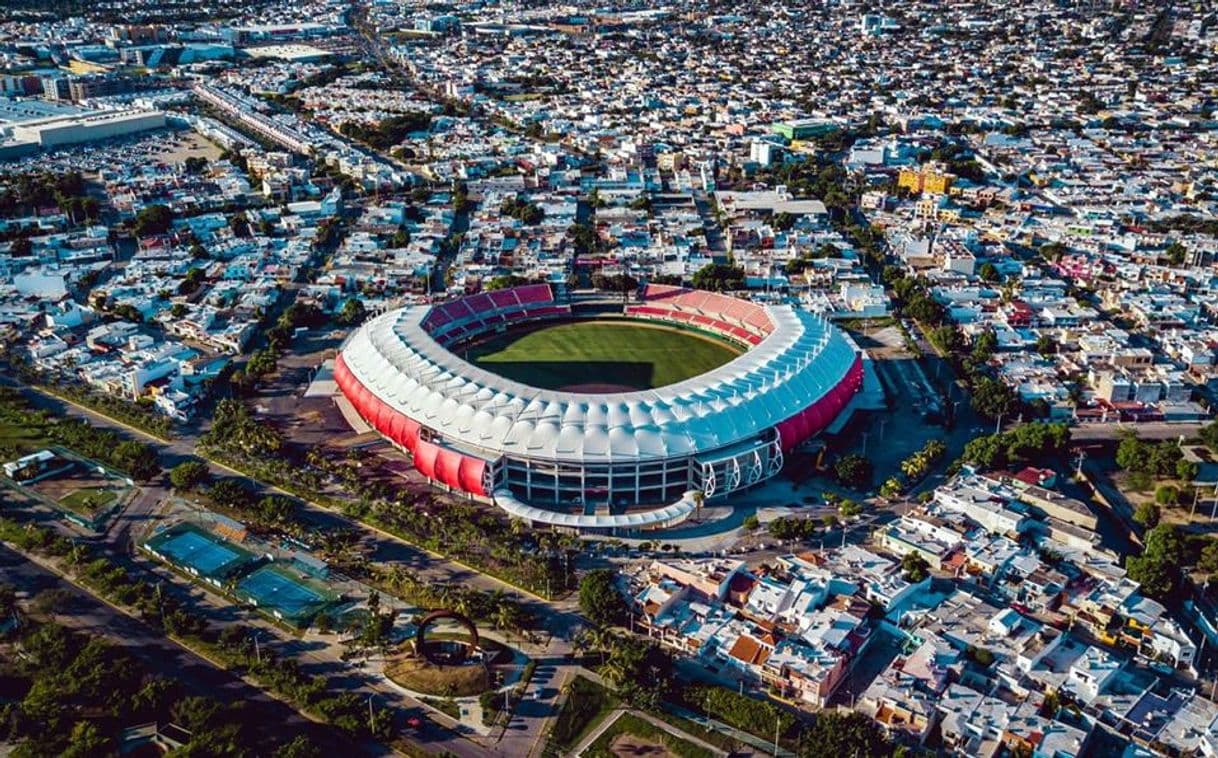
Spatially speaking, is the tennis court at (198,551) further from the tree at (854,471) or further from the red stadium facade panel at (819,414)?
the tree at (854,471)

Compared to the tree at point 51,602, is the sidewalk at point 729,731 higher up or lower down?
lower down

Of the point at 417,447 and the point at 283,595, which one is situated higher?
the point at 417,447

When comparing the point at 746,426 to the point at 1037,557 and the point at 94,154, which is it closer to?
the point at 1037,557

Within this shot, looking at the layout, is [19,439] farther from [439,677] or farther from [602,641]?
[602,641]

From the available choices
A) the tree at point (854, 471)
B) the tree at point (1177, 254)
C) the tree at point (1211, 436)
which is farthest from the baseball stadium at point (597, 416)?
the tree at point (1177, 254)

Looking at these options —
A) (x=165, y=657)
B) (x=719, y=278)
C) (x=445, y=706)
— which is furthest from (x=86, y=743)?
(x=719, y=278)

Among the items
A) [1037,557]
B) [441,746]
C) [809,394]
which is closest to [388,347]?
[809,394]
